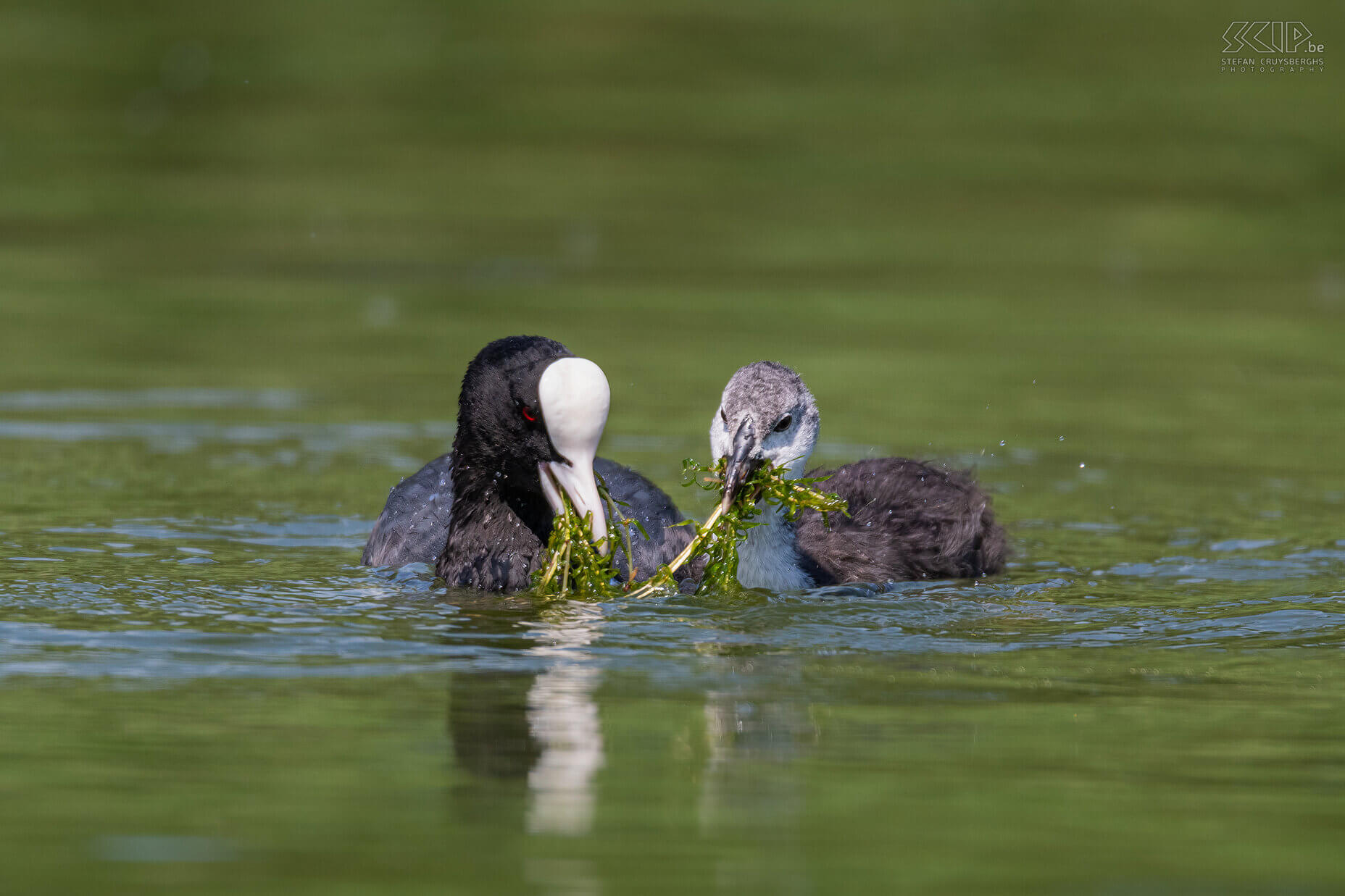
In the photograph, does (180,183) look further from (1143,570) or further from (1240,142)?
(1143,570)

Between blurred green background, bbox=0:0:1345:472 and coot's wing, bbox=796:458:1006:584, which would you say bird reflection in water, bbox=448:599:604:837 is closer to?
coot's wing, bbox=796:458:1006:584

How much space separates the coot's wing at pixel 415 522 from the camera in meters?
8.34

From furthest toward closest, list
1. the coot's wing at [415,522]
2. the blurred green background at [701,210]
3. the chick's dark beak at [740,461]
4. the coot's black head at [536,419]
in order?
the blurred green background at [701,210]
the coot's wing at [415,522]
the chick's dark beak at [740,461]
the coot's black head at [536,419]

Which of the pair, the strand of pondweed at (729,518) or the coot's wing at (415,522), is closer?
the strand of pondweed at (729,518)

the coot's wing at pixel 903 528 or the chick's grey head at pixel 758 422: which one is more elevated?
the chick's grey head at pixel 758 422

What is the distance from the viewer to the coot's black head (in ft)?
23.4

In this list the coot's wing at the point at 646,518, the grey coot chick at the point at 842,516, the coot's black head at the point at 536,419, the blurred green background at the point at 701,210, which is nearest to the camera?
the coot's black head at the point at 536,419

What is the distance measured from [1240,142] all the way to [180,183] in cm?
1158

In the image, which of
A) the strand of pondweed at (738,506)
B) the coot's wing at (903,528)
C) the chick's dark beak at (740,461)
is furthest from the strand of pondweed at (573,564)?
the coot's wing at (903,528)

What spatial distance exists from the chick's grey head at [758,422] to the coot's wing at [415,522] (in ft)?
4.22

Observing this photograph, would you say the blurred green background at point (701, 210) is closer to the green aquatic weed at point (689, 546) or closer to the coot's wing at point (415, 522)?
the coot's wing at point (415, 522)

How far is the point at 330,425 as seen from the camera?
11.0 m

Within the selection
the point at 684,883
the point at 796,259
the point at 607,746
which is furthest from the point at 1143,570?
the point at 796,259

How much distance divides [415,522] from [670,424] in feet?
9.41
